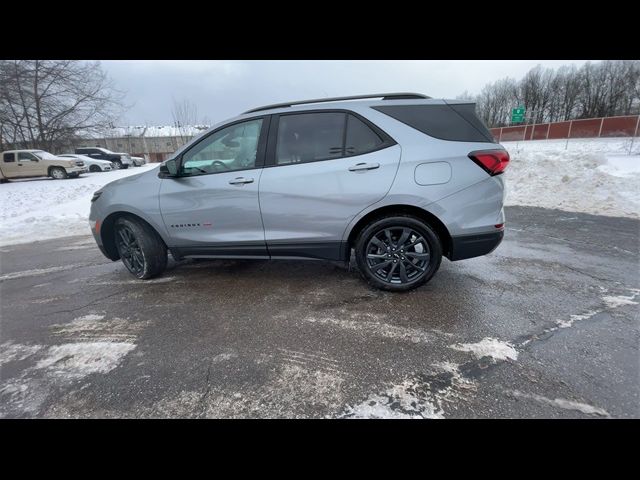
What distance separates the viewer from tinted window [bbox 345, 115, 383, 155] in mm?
2883

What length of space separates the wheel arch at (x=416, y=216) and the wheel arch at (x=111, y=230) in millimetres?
2398

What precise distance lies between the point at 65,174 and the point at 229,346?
18.9 m

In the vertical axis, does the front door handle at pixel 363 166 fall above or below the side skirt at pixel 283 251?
above

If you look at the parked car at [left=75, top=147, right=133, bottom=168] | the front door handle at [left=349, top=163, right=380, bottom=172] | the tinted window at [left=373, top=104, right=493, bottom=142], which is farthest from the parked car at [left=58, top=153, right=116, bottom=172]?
the tinted window at [left=373, top=104, right=493, bottom=142]

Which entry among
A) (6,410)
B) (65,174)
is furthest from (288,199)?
(65,174)

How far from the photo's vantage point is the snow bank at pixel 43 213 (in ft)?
22.2

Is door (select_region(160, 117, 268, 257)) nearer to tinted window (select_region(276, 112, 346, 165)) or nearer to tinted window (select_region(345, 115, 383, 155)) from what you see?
tinted window (select_region(276, 112, 346, 165))

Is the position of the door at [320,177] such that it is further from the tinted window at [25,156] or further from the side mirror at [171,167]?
the tinted window at [25,156]

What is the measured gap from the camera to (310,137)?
3.04 metres

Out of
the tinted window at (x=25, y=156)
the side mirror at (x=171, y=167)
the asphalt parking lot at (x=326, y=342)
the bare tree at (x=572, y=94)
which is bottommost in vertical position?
the asphalt parking lot at (x=326, y=342)

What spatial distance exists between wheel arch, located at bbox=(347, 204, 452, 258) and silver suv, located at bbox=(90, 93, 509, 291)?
0.01 m

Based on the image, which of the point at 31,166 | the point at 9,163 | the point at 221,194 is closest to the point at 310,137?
the point at 221,194

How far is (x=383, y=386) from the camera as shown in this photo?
1.93 m

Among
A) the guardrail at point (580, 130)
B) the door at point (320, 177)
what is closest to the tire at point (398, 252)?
the door at point (320, 177)
